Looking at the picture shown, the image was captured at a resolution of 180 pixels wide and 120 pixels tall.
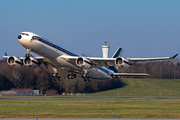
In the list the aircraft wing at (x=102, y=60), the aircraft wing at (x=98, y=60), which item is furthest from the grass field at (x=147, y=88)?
the aircraft wing at (x=102, y=60)

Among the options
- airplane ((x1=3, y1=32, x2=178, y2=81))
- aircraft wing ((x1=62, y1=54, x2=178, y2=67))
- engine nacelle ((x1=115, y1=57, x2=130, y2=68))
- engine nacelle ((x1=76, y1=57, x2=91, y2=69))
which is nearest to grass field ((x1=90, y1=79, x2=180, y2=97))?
airplane ((x1=3, y1=32, x2=178, y2=81))

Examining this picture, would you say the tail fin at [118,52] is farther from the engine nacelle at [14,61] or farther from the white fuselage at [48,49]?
the engine nacelle at [14,61]

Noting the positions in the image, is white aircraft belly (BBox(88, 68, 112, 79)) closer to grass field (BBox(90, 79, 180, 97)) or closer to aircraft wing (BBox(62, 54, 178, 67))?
aircraft wing (BBox(62, 54, 178, 67))

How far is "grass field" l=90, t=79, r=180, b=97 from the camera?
92750mm

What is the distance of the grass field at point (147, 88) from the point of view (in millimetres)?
92750

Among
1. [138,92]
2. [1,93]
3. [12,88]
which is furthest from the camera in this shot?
[138,92]

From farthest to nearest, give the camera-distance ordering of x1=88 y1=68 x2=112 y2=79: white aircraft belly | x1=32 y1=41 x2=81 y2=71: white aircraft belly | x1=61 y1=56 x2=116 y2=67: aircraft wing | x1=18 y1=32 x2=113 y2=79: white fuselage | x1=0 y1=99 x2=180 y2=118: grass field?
x1=88 y1=68 x2=112 y2=79: white aircraft belly
x1=61 y1=56 x2=116 y2=67: aircraft wing
x1=32 y1=41 x2=81 y2=71: white aircraft belly
x1=18 y1=32 x2=113 y2=79: white fuselage
x1=0 y1=99 x2=180 y2=118: grass field

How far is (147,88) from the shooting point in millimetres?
100812

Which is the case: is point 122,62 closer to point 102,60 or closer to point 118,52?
point 102,60

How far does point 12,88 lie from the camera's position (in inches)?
3484

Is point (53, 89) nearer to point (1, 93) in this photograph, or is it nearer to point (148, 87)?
point (1, 93)

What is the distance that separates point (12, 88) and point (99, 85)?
30.0 meters

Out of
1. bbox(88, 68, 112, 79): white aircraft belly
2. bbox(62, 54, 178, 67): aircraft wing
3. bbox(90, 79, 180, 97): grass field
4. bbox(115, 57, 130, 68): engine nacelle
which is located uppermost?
bbox(62, 54, 178, 67): aircraft wing

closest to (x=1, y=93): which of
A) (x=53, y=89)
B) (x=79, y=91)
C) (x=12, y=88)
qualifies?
(x=12, y=88)
